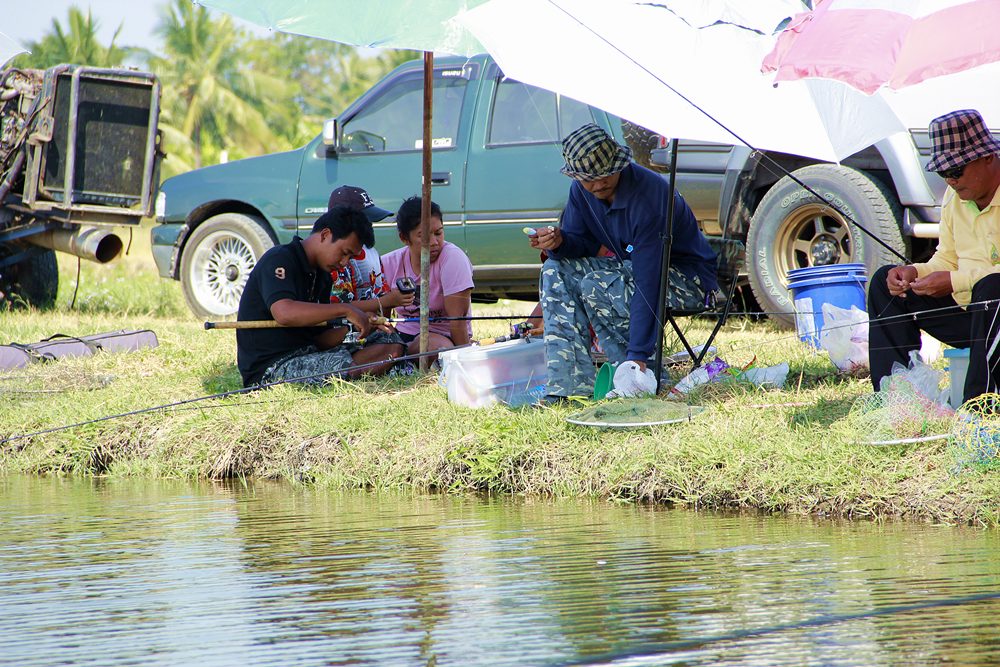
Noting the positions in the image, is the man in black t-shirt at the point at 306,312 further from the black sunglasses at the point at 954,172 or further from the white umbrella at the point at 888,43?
the black sunglasses at the point at 954,172

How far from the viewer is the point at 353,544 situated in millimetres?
4125

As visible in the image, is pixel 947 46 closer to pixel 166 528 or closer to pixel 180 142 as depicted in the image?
pixel 166 528

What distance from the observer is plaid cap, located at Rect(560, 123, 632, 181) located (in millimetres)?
5457

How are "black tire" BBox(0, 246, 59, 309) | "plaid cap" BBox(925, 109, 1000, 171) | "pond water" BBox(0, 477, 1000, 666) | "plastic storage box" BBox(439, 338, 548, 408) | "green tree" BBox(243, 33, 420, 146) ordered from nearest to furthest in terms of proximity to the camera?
1. "pond water" BBox(0, 477, 1000, 666)
2. "plaid cap" BBox(925, 109, 1000, 171)
3. "plastic storage box" BBox(439, 338, 548, 408)
4. "black tire" BBox(0, 246, 59, 309)
5. "green tree" BBox(243, 33, 420, 146)

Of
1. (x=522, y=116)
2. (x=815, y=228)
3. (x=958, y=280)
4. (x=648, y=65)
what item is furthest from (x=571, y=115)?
(x=958, y=280)

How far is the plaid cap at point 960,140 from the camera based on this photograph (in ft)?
15.1

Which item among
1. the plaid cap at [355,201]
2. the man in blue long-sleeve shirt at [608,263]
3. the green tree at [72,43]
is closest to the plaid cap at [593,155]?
the man in blue long-sleeve shirt at [608,263]

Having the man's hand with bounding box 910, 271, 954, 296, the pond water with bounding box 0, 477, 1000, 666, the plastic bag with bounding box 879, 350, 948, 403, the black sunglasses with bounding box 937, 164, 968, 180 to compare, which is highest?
the black sunglasses with bounding box 937, 164, 968, 180

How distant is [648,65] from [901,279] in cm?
129

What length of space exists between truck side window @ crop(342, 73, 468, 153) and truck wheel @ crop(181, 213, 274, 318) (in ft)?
3.65

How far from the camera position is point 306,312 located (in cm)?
605

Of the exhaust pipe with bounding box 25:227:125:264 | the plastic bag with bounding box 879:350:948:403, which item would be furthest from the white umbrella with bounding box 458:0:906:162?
the exhaust pipe with bounding box 25:227:125:264

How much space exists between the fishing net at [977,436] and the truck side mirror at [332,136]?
6.13 meters

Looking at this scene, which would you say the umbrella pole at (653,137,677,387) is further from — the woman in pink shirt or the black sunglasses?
the woman in pink shirt
